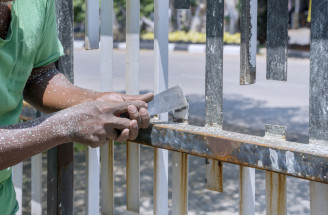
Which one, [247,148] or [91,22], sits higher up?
[91,22]

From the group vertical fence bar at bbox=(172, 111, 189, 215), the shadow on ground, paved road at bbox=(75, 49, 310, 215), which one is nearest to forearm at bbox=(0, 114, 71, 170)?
vertical fence bar at bbox=(172, 111, 189, 215)

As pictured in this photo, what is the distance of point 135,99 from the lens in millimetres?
2010

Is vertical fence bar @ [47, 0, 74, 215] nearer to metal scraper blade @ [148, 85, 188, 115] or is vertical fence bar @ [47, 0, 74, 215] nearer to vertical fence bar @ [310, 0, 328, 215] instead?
metal scraper blade @ [148, 85, 188, 115]

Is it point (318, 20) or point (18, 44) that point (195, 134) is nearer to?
point (318, 20)

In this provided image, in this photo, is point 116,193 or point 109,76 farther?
point 116,193

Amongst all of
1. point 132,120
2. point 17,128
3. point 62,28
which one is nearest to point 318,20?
point 132,120

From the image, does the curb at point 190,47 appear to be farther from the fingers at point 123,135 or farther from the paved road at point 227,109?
the fingers at point 123,135

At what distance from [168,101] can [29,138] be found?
1.63 ft

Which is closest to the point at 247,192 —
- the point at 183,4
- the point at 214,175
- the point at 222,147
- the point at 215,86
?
the point at 214,175

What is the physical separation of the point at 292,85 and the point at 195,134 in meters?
9.76

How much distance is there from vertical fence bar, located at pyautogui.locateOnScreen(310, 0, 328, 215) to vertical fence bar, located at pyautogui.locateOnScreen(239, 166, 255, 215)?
30cm

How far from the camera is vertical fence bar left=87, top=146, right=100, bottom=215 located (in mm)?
2480

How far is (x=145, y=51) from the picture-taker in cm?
1783

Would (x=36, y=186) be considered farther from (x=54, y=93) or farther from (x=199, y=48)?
(x=199, y=48)
